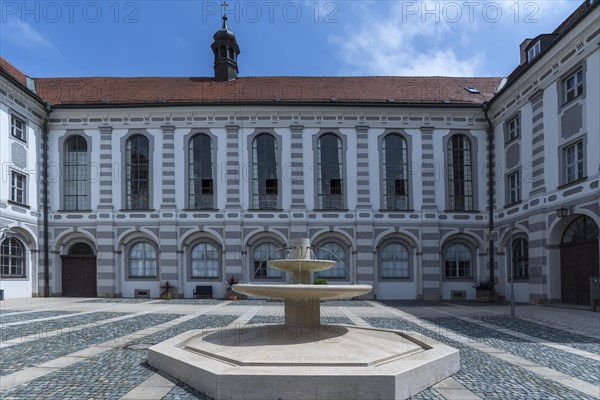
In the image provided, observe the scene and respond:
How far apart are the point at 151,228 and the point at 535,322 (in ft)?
59.7

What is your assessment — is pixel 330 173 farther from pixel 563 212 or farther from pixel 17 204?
pixel 17 204

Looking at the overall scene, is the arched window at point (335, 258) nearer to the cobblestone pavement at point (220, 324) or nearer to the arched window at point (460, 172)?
the arched window at point (460, 172)

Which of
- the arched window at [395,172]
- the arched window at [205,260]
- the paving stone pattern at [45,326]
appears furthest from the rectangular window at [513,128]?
the paving stone pattern at [45,326]

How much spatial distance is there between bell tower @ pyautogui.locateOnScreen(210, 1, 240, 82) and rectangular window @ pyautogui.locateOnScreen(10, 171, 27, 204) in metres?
11.9

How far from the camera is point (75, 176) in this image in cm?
2480

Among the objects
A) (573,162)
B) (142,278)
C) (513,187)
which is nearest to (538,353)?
(573,162)

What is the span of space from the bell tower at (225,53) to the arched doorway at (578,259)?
1993cm

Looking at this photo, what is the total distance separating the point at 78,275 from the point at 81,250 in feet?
4.35

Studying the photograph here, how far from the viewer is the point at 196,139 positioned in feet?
81.7

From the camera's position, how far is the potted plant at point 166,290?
23.4m

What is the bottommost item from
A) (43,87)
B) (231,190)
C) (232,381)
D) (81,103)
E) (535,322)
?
(535,322)

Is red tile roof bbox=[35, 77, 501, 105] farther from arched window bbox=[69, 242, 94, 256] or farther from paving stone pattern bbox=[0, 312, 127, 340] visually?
paving stone pattern bbox=[0, 312, 127, 340]

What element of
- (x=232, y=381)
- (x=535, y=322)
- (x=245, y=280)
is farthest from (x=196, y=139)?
(x=232, y=381)

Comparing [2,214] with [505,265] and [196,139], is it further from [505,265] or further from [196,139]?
[505,265]
